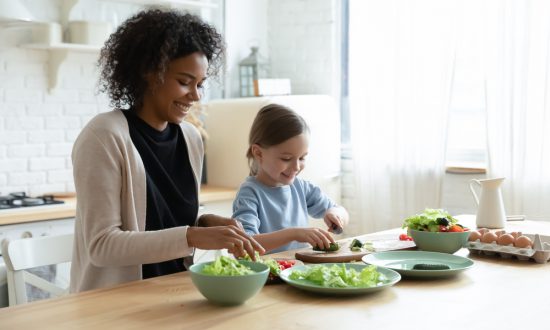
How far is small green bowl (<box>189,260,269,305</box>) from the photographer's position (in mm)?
1477

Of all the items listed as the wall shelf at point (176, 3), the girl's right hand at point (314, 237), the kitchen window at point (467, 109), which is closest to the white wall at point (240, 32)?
the wall shelf at point (176, 3)

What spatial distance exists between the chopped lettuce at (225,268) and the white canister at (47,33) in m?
2.31

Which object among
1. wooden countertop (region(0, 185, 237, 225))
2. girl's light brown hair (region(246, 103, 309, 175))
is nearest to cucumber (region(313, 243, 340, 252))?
girl's light brown hair (region(246, 103, 309, 175))

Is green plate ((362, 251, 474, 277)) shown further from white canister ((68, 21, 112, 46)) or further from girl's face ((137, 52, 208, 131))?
white canister ((68, 21, 112, 46))

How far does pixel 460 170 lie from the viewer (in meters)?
3.88

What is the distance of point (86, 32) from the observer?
361 centimetres

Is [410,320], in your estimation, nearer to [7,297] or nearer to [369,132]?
[7,297]

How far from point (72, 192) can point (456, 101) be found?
2137 mm

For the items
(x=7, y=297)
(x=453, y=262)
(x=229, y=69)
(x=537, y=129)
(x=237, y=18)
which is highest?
(x=237, y=18)

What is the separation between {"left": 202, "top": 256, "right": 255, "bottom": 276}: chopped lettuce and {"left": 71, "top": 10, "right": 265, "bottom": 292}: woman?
0.35 ft

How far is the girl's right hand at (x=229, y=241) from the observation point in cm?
166

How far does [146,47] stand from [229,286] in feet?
2.77

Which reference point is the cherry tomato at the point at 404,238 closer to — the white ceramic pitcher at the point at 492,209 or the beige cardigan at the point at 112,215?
the white ceramic pitcher at the point at 492,209

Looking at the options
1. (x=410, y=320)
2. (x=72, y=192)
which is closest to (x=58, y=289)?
(x=410, y=320)
